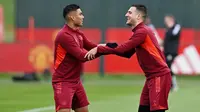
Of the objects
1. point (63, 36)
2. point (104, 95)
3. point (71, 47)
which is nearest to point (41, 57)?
point (104, 95)

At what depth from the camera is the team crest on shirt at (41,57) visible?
1101 inches

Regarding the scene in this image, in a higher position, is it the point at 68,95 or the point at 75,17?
the point at 75,17

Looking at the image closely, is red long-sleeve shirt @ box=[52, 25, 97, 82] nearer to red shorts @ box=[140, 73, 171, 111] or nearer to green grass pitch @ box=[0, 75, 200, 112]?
red shorts @ box=[140, 73, 171, 111]

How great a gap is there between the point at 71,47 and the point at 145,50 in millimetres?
1149

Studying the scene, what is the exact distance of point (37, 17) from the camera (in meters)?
31.3

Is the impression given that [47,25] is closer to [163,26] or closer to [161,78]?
[163,26]

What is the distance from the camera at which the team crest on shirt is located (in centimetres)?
2795

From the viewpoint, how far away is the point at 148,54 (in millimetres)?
Result: 10789

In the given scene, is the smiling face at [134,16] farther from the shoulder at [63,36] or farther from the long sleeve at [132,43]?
the shoulder at [63,36]

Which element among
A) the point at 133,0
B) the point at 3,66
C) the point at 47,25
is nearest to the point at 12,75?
the point at 3,66

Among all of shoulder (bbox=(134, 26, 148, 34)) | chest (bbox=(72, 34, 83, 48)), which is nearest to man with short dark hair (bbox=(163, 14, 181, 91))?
chest (bbox=(72, 34, 83, 48))

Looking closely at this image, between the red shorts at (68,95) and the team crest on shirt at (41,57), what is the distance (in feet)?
53.0

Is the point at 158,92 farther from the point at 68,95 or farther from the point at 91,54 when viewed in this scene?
the point at 68,95

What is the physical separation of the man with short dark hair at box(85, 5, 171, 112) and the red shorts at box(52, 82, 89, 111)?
0.75 m
